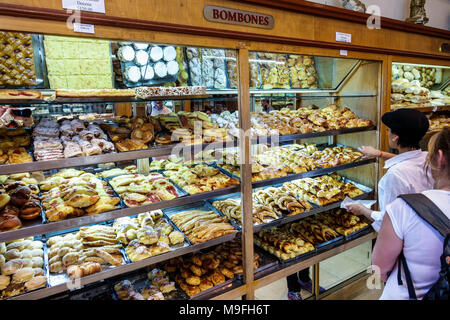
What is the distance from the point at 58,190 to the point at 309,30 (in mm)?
2396

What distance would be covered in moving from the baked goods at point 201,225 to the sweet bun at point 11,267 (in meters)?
1.12

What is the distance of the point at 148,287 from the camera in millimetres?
2369

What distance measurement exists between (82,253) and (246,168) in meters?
1.35

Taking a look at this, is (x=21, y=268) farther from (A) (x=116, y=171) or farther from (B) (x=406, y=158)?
(B) (x=406, y=158)

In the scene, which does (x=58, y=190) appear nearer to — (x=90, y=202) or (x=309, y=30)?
(x=90, y=202)

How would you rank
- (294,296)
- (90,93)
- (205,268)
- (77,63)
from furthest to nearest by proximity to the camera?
(294,296)
(205,268)
(77,63)
(90,93)

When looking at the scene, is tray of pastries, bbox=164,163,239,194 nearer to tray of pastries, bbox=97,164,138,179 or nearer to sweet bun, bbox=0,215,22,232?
tray of pastries, bbox=97,164,138,179

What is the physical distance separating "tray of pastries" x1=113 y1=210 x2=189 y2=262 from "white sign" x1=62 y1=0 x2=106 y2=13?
1552mm

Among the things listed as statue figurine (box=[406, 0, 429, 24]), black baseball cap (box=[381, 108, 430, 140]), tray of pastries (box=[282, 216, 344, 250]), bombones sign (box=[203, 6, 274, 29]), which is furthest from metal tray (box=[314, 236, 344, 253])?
statue figurine (box=[406, 0, 429, 24])

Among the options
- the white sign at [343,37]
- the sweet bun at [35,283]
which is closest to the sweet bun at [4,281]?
the sweet bun at [35,283]

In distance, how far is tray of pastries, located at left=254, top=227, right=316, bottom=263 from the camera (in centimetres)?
279

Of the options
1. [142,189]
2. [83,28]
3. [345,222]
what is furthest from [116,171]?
[345,222]

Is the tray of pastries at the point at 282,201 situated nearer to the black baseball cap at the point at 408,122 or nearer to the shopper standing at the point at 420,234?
the black baseball cap at the point at 408,122
